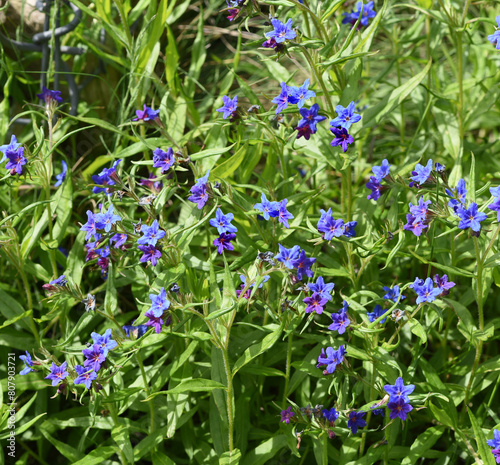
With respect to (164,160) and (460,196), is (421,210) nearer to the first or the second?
(460,196)

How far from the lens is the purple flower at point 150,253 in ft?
7.23

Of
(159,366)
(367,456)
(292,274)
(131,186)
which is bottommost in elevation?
(367,456)

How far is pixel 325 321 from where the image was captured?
3064mm

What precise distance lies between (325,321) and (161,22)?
1705 millimetres

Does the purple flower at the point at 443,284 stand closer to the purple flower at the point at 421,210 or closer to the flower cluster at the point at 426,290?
the flower cluster at the point at 426,290

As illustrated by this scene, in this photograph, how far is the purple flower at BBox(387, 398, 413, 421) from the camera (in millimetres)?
2137

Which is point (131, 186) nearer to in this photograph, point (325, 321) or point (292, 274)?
point (292, 274)

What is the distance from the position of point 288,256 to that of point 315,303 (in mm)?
227

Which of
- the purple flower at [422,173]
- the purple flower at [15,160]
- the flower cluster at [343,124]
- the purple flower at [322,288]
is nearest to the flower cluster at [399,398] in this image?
the purple flower at [322,288]

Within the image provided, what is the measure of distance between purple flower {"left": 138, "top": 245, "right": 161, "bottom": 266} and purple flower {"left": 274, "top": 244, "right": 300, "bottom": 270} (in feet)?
1.44

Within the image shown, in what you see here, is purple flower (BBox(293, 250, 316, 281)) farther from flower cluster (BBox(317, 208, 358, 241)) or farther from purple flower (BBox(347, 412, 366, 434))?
purple flower (BBox(347, 412, 366, 434))

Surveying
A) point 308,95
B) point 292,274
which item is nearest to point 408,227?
point 292,274

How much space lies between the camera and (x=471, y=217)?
2072 millimetres

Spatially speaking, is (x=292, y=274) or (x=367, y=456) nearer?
(x=292, y=274)
